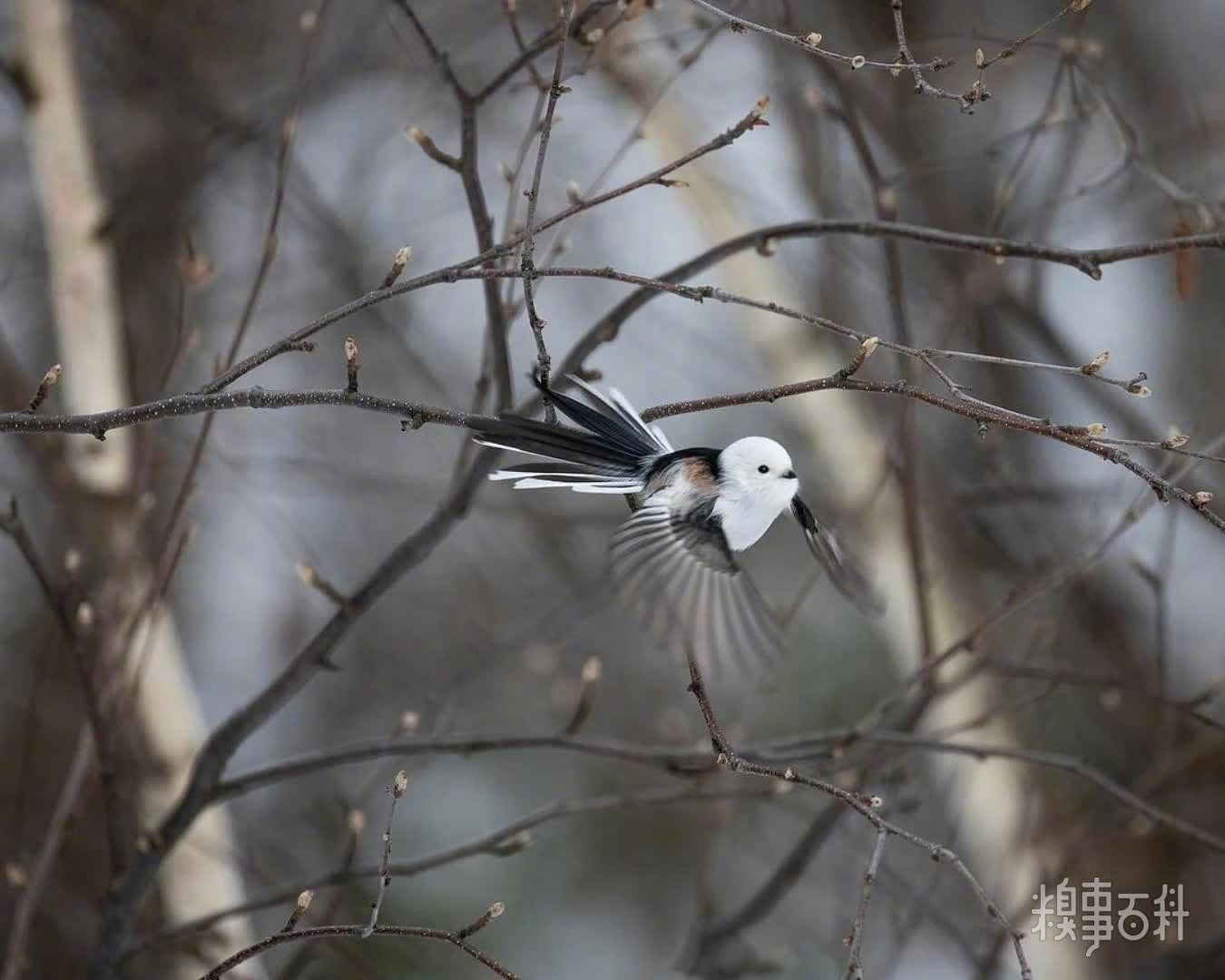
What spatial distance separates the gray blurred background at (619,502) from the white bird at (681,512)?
1.24 feet

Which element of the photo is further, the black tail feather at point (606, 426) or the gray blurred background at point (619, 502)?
the gray blurred background at point (619, 502)

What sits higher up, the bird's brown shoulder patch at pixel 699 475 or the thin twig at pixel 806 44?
the thin twig at pixel 806 44

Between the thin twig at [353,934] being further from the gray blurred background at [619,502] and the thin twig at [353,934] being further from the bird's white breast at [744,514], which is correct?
the gray blurred background at [619,502]

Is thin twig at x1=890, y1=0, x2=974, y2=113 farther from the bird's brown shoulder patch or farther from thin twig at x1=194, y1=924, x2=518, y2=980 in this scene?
thin twig at x1=194, y1=924, x2=518, y2=980

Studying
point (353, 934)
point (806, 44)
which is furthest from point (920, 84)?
point (353, 934)

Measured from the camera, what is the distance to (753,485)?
3.27 ft

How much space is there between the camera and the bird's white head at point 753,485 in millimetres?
995

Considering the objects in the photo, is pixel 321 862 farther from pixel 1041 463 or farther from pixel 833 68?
pixel 833 68

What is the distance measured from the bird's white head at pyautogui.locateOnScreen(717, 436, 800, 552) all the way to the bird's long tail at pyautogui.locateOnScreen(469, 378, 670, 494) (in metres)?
0.10

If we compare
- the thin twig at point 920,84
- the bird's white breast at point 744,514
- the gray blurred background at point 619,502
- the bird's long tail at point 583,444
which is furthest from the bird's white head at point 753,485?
the gray blurred background at point 619,502

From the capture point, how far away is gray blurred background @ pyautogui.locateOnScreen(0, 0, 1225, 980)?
6.63 ft

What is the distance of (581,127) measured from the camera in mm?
3369

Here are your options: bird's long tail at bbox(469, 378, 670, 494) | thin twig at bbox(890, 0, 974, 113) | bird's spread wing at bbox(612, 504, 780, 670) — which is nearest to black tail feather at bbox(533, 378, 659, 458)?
bird's long tail at bbox(469, 378, 670, 494)

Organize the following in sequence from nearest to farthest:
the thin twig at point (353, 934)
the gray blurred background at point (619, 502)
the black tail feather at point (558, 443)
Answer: the thin twig at point (353, 934), the black tail feather at point (558, 443), the gray blurred background at point (619, 502)
